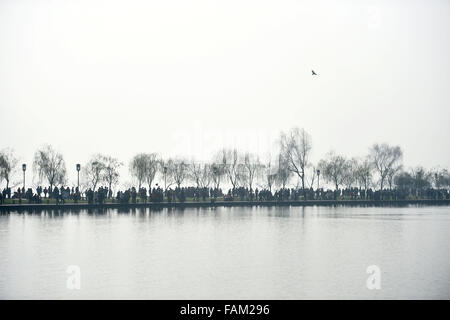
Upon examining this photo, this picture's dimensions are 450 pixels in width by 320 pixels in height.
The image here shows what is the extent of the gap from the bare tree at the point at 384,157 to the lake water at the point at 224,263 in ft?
275

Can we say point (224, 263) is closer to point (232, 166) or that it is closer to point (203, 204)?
point (203, 204)

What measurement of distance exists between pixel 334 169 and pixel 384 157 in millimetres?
13717

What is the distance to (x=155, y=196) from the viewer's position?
6291 cm

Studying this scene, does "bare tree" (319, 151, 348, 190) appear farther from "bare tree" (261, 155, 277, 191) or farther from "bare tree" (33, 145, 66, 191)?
"bare tree" (33, 145, 66, 191)

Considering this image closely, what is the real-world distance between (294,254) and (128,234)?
9767 mm

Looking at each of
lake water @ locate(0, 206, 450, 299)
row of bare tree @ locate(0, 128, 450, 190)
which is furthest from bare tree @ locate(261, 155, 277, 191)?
lake water @ locate(0, 206, 450, 299)

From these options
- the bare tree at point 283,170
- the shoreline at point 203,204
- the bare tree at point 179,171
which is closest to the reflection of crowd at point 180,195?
the shoreline at point 203,204

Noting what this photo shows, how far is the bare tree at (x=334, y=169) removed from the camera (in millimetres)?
103938

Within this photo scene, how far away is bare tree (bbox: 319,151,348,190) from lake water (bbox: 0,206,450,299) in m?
73.5

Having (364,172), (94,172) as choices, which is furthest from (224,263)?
(364,172)

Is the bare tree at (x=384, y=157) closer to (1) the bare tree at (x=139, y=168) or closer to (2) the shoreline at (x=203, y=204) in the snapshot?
(2) the shoreline at (x=203, y=204)

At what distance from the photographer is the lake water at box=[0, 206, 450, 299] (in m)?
15.0

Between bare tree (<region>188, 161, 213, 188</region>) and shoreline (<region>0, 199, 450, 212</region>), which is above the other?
bare tree (<region>188, 161, 213, 188</region>)

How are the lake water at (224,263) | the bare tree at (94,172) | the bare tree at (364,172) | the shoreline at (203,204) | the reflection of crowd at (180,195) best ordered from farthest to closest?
the bare tree at (364,172), the bare tree at (94,172), the reflection of crowd at (180,195), the shoreline at (203,204), the lake water at (224,263)
